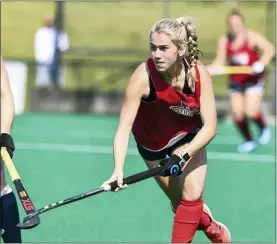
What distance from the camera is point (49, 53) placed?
61.2ft

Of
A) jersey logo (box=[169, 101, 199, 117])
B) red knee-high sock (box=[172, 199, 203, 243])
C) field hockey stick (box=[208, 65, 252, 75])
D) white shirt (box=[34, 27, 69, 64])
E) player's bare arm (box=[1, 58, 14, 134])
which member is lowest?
white shirt (box=[34, 27, 69, 64])

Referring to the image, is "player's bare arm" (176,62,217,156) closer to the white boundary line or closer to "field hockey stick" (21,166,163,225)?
"field hockey stick" (21,166,163,225)

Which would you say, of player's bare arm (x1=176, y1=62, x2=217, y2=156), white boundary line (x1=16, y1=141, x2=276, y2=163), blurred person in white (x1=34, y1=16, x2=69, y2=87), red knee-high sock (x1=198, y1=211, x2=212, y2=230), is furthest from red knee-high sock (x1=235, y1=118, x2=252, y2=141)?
player's bare arm (x1=176, y1=62, x2=217, y2=156)

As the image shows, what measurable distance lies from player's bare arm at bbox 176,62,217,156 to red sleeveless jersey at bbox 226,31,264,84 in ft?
21.2

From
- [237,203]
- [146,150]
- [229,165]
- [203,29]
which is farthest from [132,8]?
[146,150]

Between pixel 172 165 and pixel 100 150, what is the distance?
271 inches

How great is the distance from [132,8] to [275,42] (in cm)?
606

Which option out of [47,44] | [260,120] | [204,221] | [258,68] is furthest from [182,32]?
[47,44]

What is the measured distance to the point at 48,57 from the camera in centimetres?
1844

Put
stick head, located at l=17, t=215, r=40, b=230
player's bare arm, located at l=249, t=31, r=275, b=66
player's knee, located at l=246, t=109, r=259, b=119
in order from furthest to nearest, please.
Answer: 1. player's knee, located at l=246, t=109, r=259, b=119
2. player's bare arm, located at l=249, t=31, r=275, b=66
3. stick head, located at l=17, t=215, r=40, b=230

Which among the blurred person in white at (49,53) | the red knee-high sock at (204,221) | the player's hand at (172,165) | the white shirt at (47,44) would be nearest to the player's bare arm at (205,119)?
the player's hand at (172,165)

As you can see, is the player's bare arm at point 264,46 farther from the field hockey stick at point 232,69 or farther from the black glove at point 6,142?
the black glove at point 6,142

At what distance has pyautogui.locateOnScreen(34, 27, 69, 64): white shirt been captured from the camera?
18406 millimetres

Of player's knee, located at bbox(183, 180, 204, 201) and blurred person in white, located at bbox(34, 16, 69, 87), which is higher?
player's knee, located at bbox(183, 180, 204, 201)
